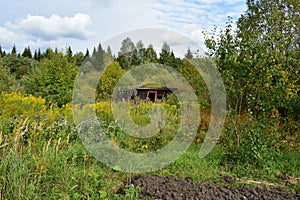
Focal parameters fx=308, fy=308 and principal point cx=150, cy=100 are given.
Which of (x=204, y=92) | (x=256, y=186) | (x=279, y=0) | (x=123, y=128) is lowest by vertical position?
(x=256, y=186)

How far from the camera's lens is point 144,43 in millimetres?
5047

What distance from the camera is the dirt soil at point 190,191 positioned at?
3.11 metres

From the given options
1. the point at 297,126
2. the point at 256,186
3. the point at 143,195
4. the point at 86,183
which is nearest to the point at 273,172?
the point at 256,186

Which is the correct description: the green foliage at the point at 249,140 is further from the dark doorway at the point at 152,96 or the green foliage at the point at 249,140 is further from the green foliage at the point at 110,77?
the dark doorway at the point at 152,96

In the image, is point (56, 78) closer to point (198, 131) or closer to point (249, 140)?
point (198, 131)

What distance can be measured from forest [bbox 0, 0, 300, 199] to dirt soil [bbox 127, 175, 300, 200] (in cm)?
19

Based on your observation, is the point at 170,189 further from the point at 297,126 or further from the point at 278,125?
the point at 297,126

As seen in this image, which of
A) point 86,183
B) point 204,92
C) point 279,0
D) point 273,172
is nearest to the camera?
point 86,183

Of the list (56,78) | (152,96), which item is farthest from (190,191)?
(56,78)

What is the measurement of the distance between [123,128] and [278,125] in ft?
8.40

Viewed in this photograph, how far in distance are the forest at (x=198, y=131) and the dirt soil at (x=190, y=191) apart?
0.62 ft

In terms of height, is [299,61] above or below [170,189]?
above

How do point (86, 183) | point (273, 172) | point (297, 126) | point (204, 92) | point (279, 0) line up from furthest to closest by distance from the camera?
point (279, 0) → point (204, 92) → point (297, 126) → point (273, 172) → point (86, 183)

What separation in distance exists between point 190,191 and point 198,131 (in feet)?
10.3
